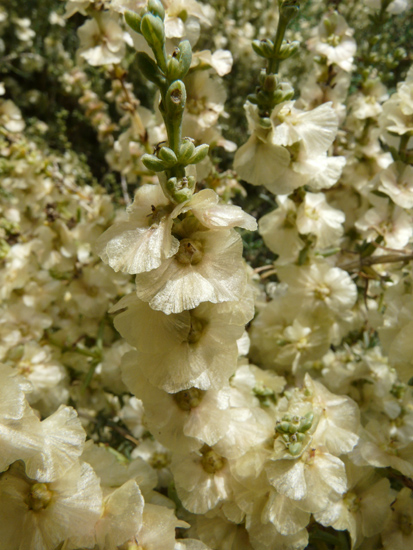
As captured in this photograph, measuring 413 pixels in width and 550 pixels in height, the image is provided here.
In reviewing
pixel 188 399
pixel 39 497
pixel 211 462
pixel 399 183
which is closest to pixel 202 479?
pixel 211 462

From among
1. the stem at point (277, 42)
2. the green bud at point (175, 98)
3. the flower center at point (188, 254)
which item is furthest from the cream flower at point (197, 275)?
the stem at point (277, 42)

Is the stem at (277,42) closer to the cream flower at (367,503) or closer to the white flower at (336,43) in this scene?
the white flower at (336,43)

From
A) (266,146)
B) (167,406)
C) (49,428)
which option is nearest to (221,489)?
(167,406)

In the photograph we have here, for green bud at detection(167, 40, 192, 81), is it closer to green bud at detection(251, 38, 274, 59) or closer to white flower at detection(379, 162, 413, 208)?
green bud at detection(251, 38, 274, 59)

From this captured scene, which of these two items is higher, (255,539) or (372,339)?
(255,539)

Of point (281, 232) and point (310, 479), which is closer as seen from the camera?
point (310, 479)

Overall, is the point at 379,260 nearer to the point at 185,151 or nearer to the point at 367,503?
the point at 367,503

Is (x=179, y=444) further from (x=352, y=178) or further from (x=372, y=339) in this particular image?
(x=352, y=178)
